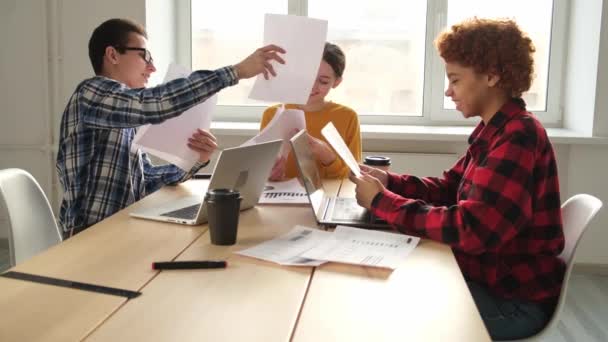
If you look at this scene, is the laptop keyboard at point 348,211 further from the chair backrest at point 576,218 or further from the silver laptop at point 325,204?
the chair backrest at point 576,218

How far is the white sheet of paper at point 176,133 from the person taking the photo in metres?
1.88

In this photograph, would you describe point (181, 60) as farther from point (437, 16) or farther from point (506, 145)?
point (506, 145)

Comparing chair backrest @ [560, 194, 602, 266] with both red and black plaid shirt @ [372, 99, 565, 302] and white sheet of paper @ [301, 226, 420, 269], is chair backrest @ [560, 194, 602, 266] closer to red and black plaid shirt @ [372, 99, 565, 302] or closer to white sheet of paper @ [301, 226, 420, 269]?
red and black plaid shirt @ [372, 99, 565, 302]

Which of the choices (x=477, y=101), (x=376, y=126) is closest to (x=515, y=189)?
(x=477, y=101)

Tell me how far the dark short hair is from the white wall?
1.84 meters

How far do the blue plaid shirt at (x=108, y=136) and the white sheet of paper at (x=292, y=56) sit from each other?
0.25m

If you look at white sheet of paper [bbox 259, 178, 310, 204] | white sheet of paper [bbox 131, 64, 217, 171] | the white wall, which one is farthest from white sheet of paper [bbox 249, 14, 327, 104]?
the white wall

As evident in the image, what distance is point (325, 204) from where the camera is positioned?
73.3 inches

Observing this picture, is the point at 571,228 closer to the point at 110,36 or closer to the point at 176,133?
the point at 176,133

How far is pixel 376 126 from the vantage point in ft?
11.7

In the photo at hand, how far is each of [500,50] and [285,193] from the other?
0.81m

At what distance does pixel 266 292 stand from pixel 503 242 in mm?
581


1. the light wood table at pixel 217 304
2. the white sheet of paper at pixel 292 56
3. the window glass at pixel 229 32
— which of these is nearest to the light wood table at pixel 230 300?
the light wood table at pixel 217 304

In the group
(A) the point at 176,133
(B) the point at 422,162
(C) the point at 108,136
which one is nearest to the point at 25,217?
(C) the point at 108,136
